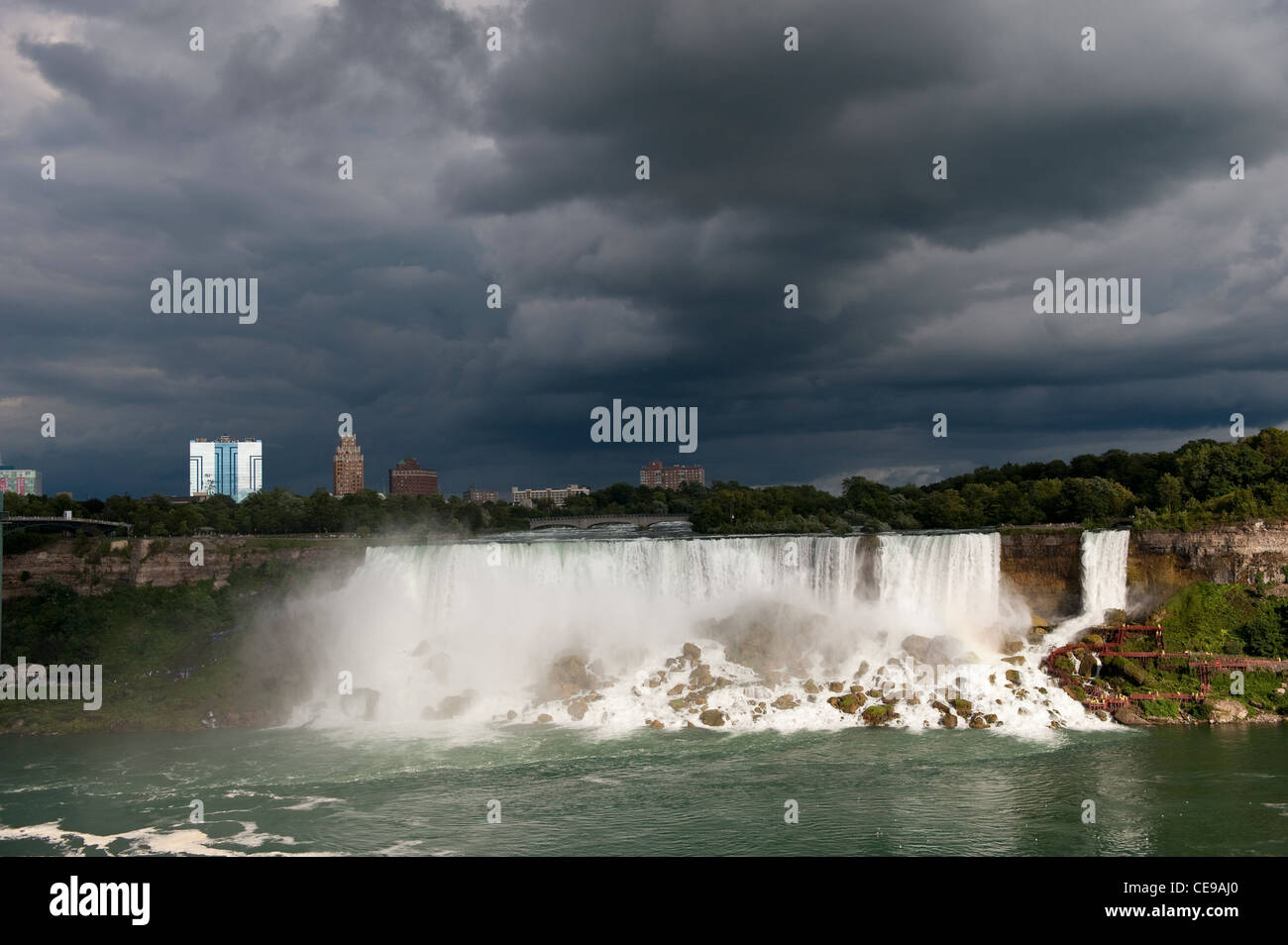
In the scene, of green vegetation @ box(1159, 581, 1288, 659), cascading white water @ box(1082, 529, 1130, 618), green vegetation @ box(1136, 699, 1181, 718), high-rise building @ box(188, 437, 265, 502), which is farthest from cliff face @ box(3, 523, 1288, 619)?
high-rise building @ box(188, 437, 265, 502)

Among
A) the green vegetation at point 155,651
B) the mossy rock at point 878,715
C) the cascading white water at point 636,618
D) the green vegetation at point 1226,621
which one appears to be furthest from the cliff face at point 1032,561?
the mossy rock at point 878,715

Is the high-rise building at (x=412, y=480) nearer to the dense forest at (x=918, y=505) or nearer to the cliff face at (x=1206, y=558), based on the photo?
the dense forest at (x=918, y=505)

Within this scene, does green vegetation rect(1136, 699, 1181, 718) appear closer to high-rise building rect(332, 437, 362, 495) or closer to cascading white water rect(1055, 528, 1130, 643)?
cascading white water rect(1055, 528, 1130, 643)

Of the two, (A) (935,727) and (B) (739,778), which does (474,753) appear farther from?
(A) (935,727)

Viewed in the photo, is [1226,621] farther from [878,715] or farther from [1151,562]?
[878,715]

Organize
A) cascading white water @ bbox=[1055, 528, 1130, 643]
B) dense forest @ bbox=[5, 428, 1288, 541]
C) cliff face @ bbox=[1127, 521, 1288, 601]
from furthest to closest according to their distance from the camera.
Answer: dense forest @ bbox=[5, 428, 1288, 541] < cascading white water @ bbox=[1055, 528, 1130, 643] < cliff face @ bbox=[1127, 521, 1288, 601]

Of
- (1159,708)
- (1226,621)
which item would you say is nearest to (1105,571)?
(1226,621)
